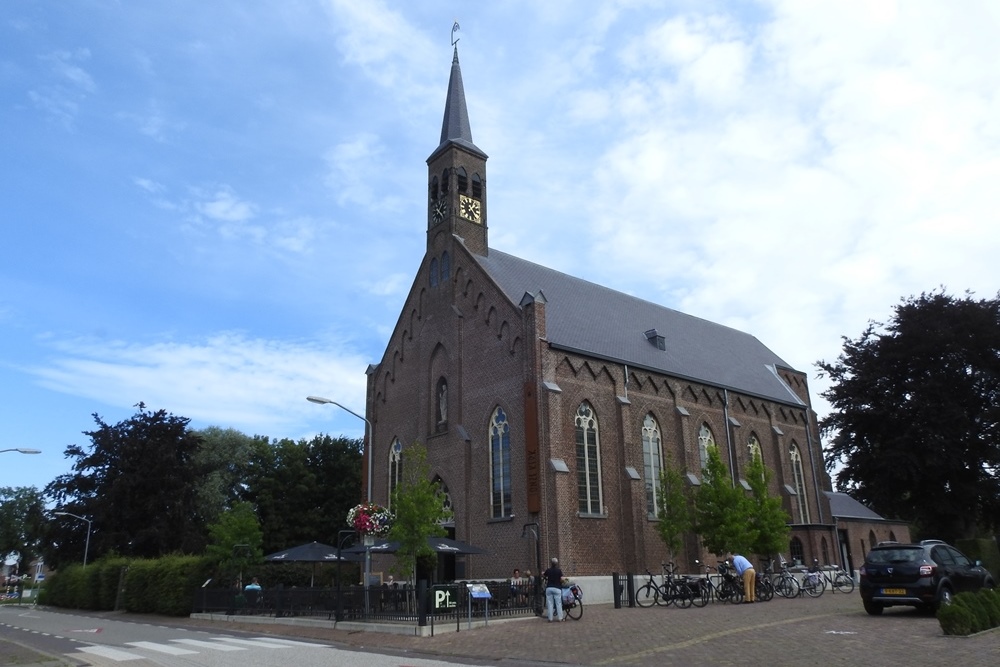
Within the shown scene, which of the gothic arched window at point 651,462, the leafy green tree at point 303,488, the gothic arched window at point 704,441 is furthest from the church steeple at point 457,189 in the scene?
the leafy green tree at point 303,488

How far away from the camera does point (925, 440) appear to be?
40.0m

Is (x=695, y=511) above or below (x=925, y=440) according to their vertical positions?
below

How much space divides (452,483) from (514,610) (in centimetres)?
1084

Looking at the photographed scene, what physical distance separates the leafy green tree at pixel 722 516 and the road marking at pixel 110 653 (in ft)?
69.1

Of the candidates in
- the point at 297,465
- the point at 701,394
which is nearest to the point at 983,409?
the point at 701,394

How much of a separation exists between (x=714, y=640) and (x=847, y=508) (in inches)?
1350

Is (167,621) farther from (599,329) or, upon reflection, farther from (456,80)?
(456,80)

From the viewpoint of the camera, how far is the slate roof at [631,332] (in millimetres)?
33125

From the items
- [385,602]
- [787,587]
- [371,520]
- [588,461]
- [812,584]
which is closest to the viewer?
[385,602]

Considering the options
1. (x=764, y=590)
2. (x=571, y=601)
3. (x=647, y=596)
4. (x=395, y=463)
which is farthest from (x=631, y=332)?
(x=571, y=601)

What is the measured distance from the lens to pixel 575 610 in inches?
862

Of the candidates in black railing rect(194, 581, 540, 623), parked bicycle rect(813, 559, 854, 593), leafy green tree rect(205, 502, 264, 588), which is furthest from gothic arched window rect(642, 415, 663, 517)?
leafy green tree rect(205, 502, 264, 588)

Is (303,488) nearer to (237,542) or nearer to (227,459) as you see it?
(227,459)

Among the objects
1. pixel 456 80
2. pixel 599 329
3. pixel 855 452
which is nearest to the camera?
pixel 599 329
